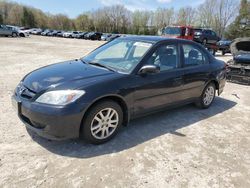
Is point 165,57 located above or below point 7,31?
below

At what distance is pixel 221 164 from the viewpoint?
314 cm

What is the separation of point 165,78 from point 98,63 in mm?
1198

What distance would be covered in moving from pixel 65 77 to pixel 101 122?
2.73 feet

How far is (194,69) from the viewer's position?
4.65m

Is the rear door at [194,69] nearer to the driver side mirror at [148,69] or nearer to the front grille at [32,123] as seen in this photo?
the driver side mirror at [148,69]

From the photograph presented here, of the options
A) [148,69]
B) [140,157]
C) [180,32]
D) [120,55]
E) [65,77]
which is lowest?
[140,157]

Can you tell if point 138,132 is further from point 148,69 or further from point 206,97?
point 206,97

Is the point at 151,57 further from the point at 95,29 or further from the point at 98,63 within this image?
the point at 95,29

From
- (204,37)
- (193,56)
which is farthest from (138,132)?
(204,37)

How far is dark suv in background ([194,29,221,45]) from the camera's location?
60.7 ft

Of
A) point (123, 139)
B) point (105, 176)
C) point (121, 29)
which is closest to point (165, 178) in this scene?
point (105, 176)

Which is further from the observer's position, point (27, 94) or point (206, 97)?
point (206, 97)

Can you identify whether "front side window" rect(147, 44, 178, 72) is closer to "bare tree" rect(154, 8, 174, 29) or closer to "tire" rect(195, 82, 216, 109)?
"tire" rect(195, 82, 216, 109)

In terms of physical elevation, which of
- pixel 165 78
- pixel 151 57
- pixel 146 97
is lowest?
pixel 146 97
